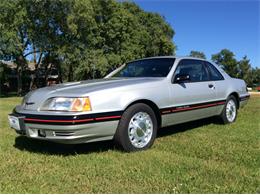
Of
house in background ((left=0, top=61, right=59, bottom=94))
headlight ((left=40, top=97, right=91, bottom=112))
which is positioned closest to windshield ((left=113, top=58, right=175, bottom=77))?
headlight ((left=40, top=97, right=91, bottom=112))

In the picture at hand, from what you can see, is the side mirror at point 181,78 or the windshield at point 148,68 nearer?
the side mirror at point 181,78

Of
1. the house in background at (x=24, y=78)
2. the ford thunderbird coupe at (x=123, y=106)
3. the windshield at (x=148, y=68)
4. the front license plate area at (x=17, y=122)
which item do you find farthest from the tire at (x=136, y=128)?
the house in background at (x=24, y=78)

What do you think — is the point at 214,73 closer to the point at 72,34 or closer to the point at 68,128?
the point at 68,128

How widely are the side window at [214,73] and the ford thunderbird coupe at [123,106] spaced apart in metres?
0.49

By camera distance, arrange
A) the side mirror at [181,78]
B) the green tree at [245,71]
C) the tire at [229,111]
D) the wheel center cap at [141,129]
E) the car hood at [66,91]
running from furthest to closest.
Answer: the green tree at [245,71] → the tire at [229,111] → the side mirror at [181,78] → the wheel center cap at [141,129] → the car hood at [66,91]

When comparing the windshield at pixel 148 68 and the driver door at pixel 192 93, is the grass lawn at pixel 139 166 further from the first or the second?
the windshield at pixel 148 68

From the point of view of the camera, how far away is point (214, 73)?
7219 millimetres

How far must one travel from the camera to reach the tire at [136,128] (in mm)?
4933

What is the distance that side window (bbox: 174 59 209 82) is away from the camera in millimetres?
6232

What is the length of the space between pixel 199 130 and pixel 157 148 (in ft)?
5.62

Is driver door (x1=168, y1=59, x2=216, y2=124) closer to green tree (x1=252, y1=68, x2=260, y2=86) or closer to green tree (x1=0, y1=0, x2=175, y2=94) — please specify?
green tree (x1=0, y1=0, x2=175, y2=94)

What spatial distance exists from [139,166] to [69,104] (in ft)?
4.07

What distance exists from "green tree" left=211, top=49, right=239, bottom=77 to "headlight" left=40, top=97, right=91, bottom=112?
82787 mm

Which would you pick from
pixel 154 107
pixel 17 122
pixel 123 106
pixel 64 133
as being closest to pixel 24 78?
pixel 17 122
